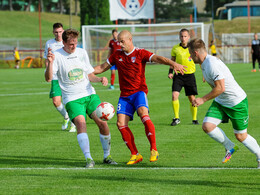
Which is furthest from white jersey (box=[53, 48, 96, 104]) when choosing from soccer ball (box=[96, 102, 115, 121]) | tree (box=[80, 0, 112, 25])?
tree (box=[80, 0, 112, 25])

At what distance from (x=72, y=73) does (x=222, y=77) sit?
2.40 metres

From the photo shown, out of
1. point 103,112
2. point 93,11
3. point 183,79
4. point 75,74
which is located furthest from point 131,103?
point 93,11

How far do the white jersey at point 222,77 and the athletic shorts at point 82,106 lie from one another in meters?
1.89

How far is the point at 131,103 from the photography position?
8.30 m

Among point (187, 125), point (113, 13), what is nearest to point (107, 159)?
point (187, 125)

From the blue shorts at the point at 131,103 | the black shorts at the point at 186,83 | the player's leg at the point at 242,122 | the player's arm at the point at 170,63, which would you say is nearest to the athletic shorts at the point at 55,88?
the black shorts at the point at 186,83

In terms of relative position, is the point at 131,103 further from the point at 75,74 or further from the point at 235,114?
the point at 235,114

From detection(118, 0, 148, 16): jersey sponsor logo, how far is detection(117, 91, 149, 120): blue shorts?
34.8m

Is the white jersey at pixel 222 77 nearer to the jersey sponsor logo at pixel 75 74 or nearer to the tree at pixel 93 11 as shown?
the jersey sponsor logo at pixel 75 74

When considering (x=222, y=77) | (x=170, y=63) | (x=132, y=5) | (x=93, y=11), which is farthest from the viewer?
(x=93, y=11)

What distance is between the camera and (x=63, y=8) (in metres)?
116

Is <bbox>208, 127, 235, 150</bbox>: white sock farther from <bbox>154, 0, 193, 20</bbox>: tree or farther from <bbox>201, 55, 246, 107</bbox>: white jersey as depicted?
<bbox>154, 0, 193, 20</bbox>: tree

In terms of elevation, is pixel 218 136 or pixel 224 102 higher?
pixel 224 102

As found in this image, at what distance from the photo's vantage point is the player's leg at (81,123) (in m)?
7.86
